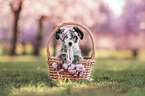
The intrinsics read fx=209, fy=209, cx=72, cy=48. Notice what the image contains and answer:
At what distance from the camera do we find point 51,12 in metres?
16.7

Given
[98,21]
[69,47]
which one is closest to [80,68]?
[69,47]

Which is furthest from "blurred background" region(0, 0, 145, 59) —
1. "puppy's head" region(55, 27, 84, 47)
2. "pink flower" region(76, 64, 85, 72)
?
"pink flower" region(76, 64, 85, 72)

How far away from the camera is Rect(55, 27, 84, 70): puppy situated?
14.2ft

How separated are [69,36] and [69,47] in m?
0.23

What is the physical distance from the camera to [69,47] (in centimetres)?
435

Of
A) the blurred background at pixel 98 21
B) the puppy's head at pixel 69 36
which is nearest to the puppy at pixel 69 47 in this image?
the puppy's head at pixel 69 36

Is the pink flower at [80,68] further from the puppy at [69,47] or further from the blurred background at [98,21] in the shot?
the blurred background at [98,21]

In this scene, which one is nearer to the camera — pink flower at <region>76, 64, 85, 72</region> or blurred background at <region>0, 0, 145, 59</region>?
pink flower at <region>76, 64, 85, 72</region>

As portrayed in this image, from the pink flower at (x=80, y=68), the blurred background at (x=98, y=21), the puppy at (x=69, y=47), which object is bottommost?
the pink flower at (x=80, y=68)

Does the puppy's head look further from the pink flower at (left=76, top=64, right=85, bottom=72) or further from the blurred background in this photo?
the blurred background

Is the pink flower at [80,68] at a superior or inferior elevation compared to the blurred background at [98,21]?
inferior

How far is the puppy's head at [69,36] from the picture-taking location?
431 cm

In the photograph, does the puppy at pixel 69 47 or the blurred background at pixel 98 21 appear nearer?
the puppy at pixel 69 47

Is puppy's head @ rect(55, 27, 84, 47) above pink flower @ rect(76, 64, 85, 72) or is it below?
above
